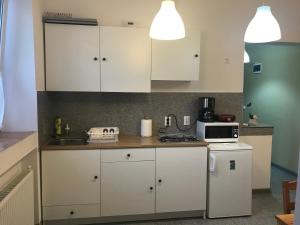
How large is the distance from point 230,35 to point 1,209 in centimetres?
317

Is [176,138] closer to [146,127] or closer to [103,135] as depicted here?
[146,127]

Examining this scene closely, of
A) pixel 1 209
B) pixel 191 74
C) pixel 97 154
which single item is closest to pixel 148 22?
pixel 191 74

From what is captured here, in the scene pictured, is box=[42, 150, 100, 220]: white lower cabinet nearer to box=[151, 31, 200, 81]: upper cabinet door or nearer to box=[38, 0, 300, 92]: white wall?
box=[151, 31, 200, 81]: upper cabinet door

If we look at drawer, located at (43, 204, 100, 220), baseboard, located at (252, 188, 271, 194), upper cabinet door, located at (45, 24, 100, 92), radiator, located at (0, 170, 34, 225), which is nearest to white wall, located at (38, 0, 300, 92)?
upper cabinet door, located at (45, 24, 100, 92)

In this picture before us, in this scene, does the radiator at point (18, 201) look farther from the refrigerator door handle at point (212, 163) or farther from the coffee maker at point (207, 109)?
the coffee maker at point (207, 109)

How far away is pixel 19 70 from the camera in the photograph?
2686 mm

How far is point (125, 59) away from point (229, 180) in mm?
1789

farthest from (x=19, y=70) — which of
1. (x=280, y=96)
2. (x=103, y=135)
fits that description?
(x=280, y=96)

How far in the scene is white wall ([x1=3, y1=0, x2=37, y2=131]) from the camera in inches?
104

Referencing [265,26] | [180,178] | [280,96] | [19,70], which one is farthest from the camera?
[280,96]

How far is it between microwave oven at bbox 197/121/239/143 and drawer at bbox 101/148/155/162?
731mm

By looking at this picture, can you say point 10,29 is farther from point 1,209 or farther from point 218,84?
point 218,84

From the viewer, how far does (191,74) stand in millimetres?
3252

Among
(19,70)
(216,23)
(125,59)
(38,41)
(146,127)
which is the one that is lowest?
(146,127)
